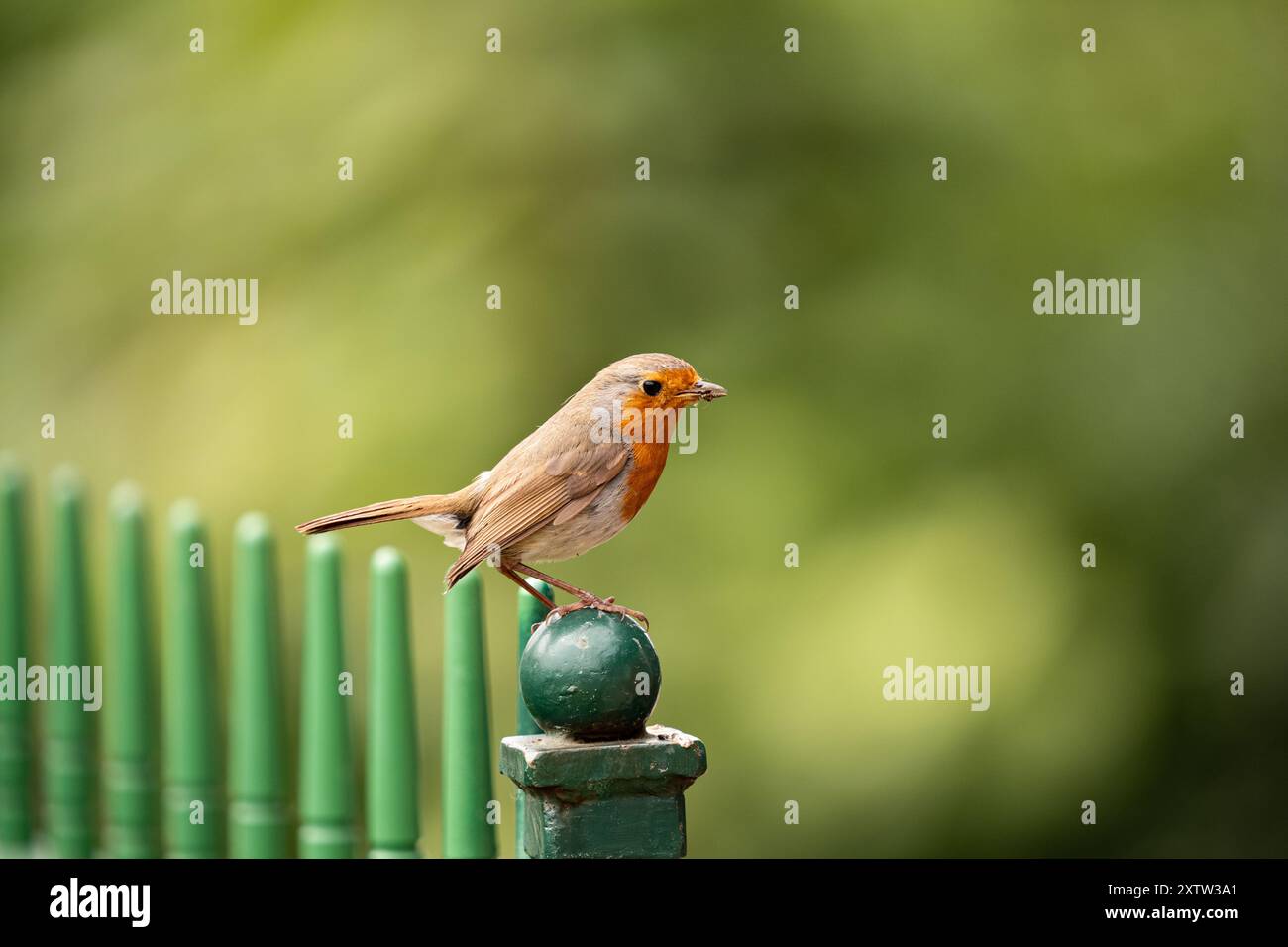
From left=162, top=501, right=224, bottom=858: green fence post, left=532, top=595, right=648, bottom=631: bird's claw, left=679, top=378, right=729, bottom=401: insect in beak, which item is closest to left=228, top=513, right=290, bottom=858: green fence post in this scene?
left=162, top=501, right=224, bottom=858: green fence post

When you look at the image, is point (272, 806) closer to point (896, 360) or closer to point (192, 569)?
point (192, 569)

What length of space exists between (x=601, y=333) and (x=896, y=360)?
111 centimetres

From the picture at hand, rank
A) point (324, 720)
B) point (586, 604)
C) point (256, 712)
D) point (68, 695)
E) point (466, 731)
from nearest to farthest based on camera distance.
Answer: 1. point (586, 604)
2. point (466, 731)
3. point (324, 720)
4. point (256, 712)
5. point (68, 695)

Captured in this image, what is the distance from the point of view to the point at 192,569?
3330mm

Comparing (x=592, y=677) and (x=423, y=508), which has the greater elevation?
(x=423, y=508)

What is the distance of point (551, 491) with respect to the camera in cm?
296

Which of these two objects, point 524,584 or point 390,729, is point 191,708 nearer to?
point 390,729

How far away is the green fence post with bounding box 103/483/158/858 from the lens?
3479mm

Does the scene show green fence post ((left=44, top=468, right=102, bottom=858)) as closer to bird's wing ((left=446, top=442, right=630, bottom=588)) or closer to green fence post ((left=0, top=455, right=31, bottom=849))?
green fence post ((left=0, top=455, right=31, bottom=849))

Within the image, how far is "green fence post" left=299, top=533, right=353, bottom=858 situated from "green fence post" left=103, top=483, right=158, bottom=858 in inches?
24.1

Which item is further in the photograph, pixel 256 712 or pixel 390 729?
pixel 256 712

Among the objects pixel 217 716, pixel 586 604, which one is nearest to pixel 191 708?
pixel 217 716

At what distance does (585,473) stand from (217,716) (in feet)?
3.72

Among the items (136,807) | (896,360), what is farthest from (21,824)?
(896,360)
